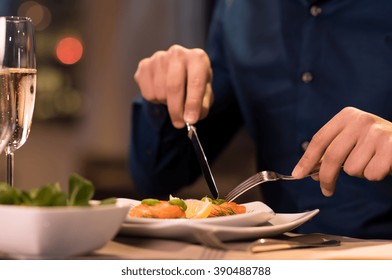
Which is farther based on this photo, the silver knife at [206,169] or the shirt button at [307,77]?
the shirt button at [307,77]

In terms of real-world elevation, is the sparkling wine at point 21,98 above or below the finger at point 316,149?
above

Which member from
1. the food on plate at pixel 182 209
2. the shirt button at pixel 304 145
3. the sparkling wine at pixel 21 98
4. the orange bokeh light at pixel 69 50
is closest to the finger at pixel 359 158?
the food on plate at pixel 182 209

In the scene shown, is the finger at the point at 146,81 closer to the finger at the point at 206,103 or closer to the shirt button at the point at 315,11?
the finger at the point at 206,103

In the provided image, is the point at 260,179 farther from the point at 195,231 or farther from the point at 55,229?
the point at 55,229

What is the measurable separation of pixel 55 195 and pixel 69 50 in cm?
350

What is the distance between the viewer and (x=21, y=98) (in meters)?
1.00

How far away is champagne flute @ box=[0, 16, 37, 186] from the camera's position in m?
0.99

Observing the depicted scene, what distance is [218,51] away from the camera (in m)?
1.87

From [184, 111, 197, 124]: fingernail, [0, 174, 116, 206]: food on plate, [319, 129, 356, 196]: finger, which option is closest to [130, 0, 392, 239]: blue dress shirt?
[184, 111, 197, 124]: fingernail

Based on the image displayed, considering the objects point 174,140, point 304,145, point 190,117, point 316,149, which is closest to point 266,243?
point 316,149

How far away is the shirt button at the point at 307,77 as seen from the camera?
63.1 inches

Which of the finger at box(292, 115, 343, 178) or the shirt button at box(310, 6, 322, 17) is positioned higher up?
the shirt button at box(310, 6, 322, 17)

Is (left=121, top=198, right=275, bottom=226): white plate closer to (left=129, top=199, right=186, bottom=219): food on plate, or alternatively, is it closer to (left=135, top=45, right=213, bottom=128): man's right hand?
(left=129, top=199, right=186, bottom=219): food on plate

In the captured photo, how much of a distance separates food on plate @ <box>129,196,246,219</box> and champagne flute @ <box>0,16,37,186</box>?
0.66ft
